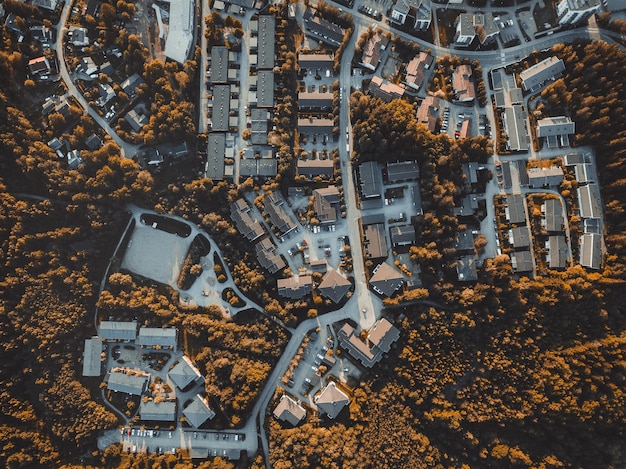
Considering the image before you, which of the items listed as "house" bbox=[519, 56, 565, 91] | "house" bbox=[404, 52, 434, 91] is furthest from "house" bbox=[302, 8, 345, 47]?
"house" bbox=[519, 56, 565, 91]

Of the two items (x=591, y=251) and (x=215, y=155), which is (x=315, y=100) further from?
(x=591, y=251)

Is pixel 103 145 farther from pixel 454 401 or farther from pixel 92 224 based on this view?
pixel 454 401

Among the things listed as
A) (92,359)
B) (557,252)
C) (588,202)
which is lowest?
(92,359)

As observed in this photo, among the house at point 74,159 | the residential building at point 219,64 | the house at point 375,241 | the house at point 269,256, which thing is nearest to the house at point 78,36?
the house at point 74,159

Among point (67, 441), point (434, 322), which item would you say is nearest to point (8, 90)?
point (67, 441)

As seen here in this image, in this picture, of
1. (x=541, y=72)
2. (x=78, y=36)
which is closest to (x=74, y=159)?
(x=78, y=36)

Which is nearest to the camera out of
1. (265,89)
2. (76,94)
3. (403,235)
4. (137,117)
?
(403,235)
